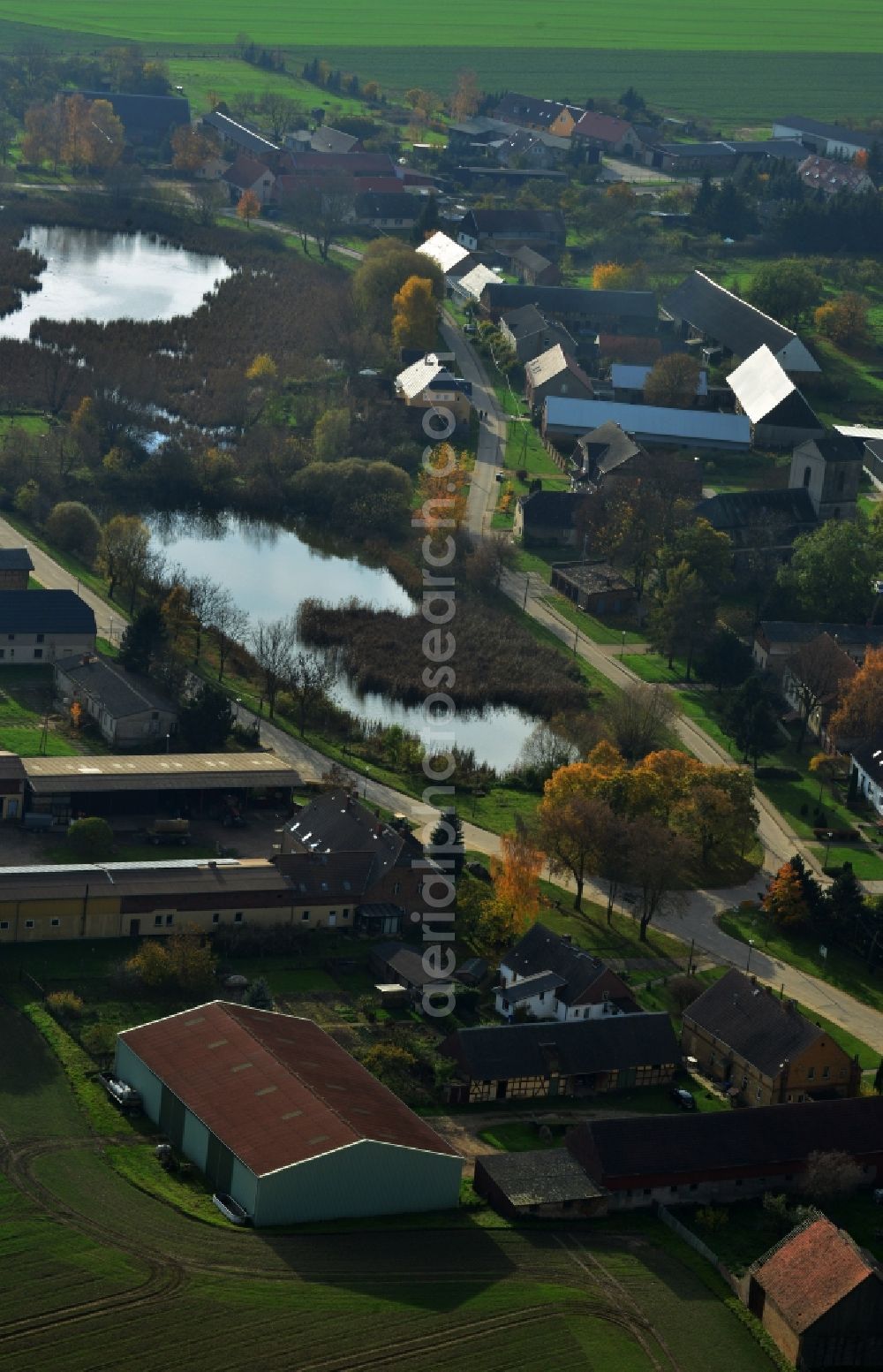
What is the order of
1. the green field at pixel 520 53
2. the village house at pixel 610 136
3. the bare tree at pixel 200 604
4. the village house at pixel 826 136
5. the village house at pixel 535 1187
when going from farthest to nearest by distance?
1. the green field at pixel 520 53
2. the village house at pixel 826 136
3. the village house at pixel 610 136
4. the bare tree at pixel 200 604
5. the village house at pixel 535 1187

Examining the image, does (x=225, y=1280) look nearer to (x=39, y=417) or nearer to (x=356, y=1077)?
(x=356, y=1077)

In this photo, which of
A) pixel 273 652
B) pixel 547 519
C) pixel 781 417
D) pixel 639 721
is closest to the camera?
pixel 639 721

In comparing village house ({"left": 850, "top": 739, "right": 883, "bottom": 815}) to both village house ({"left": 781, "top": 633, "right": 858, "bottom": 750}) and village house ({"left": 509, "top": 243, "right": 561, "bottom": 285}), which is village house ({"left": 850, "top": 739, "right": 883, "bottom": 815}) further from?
village house ({"left": 509, "top": 243, "right": 561, "bottom": 285})

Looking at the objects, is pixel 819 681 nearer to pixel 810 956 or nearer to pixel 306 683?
pixel 810 956

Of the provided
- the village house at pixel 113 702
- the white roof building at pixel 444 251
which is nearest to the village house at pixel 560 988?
the village house at pixel 113 702

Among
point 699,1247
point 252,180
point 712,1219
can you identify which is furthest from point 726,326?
point 699,1247

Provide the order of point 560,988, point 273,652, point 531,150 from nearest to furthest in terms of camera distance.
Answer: point 560,988 → point 273,652 → point 531,150

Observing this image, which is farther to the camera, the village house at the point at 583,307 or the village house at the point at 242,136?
the village house at the point at 242,136

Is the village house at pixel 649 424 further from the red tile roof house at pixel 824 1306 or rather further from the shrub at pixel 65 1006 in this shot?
the red tile roof house at pixel 824 1306

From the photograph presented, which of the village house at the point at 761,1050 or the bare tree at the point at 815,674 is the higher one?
the bare tree at the point at 815,674
